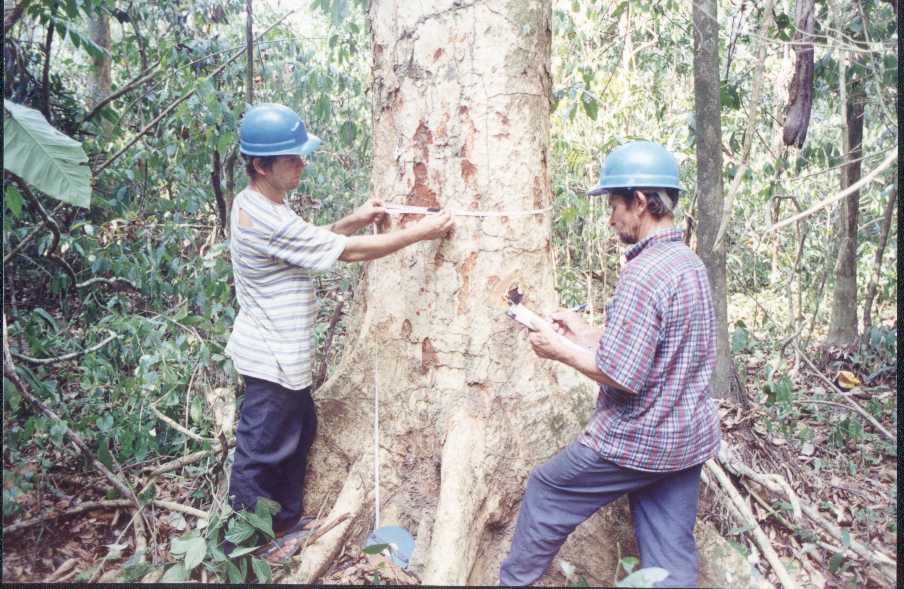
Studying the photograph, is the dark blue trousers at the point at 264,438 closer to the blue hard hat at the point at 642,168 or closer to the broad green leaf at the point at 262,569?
the broad green leaf at the point at 262,569

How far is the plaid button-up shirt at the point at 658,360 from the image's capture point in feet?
7.00

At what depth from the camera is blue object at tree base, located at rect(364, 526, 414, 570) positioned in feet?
9.29

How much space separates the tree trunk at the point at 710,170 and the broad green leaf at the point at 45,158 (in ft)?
12.0

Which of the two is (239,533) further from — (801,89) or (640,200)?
(801,89)

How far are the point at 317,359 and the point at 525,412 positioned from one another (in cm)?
230

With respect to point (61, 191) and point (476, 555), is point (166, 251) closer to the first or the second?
point (61, 191)

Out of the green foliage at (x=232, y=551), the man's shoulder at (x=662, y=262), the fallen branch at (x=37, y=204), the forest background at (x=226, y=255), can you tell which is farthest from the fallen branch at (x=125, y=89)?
the man's shoulder at (x=662, y=262)

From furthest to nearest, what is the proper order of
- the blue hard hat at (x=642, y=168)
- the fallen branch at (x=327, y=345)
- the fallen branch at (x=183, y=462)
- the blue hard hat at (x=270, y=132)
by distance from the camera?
the fallen branch at (x=327, y=345)
the fallen branch at (x=183, y=462)
the blue hard hat at (x=270, y=132)
the blue hard hat at (x=642, y=168)

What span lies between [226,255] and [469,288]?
2.68 m

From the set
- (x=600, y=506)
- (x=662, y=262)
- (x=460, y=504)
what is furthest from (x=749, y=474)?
(x=662, y=262)

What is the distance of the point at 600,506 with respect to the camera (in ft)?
7.91

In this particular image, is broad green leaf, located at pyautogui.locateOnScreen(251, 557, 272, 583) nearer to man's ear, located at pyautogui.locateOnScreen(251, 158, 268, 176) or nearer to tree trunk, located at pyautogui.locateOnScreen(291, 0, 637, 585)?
tree trunk, located at pyautogui.locateOnScreen(291, 0, 637, 585)

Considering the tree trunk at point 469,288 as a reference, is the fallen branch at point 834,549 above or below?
below

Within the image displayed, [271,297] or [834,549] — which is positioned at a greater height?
[271,297]
